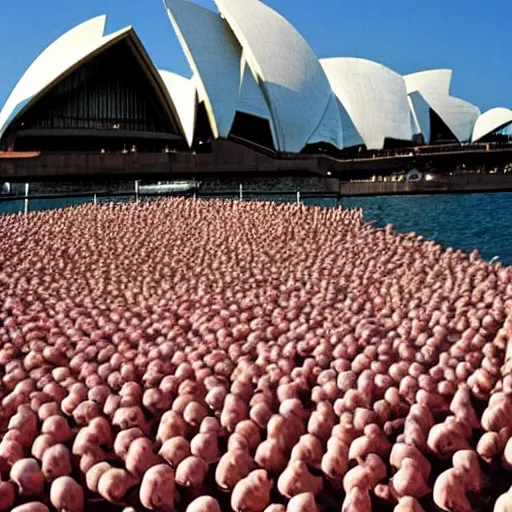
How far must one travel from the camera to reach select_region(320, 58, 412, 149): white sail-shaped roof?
39.5 metres

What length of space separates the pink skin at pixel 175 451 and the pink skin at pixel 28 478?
486 millimetres

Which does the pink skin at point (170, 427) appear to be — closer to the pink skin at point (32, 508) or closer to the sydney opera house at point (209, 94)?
the pink skin at point (32, 508)

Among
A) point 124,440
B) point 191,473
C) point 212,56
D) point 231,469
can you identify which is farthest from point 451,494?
point 212,56

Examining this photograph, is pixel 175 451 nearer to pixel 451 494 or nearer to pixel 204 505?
pixel 204 505

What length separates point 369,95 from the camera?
131 feet

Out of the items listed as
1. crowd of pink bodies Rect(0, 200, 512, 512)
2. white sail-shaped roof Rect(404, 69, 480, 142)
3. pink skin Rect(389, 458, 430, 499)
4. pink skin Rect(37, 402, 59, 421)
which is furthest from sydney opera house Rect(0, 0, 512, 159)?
pink skin Rect(389, 458, 430, 499)

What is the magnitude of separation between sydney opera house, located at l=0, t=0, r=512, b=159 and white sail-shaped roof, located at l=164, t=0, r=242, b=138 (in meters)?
0.05

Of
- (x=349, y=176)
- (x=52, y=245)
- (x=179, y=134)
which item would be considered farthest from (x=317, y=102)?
(x=52, y=245)

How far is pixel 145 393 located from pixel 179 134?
33.6m

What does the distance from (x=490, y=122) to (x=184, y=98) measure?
24.6 m

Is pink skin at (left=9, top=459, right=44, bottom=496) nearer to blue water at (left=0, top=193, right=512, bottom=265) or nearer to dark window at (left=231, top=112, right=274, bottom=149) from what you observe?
blue water at (left=0, top=193, right=512, bottom=265)

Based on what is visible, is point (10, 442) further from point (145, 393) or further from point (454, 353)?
point (454, 353)

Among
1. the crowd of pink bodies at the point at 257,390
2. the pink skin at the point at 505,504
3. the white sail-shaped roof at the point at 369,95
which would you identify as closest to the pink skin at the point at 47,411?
the crowd of pink bodies at the point at 257,390

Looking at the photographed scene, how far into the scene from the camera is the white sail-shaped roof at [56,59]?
31.9m
